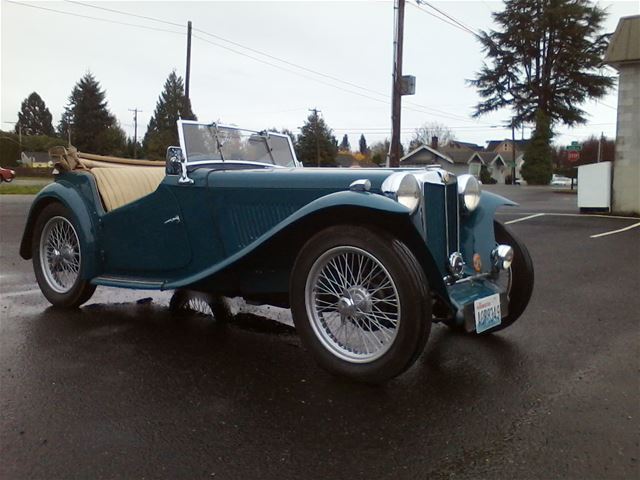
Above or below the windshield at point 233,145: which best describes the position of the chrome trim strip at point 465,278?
below

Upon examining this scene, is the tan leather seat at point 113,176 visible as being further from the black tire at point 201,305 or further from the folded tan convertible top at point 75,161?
the black tire at point 201,305

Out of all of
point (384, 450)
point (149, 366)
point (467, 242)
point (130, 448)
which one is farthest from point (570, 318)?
point (130, 448)

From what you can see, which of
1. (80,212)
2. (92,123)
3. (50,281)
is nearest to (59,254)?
(50,281)

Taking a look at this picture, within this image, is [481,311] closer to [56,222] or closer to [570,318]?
[570,318]

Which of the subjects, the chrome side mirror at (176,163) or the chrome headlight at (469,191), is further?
the chrome side mirror at (176,163)

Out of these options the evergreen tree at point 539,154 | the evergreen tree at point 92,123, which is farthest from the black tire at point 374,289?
the evergreen tree at point 92,123

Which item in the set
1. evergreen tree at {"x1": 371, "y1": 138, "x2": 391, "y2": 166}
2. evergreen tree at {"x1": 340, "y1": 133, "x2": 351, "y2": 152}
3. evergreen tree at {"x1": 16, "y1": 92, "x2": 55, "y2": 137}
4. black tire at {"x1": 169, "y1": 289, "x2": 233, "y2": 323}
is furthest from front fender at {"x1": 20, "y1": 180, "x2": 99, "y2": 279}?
evergreen tree at {"x1": 340, "y1": 133, "x2": 351, "y2": 152}

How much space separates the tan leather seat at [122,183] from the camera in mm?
4594

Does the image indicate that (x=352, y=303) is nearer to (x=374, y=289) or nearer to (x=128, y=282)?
(x=374, y=289)

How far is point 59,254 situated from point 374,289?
3.02 metres

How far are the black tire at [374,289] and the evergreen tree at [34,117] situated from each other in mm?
93247

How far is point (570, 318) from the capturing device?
430 cm

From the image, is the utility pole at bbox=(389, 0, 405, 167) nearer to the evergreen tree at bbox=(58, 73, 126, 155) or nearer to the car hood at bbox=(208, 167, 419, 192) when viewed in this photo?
the car hood at bbox=(208, 167, 419, 192)

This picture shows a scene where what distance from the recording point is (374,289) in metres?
3.04
